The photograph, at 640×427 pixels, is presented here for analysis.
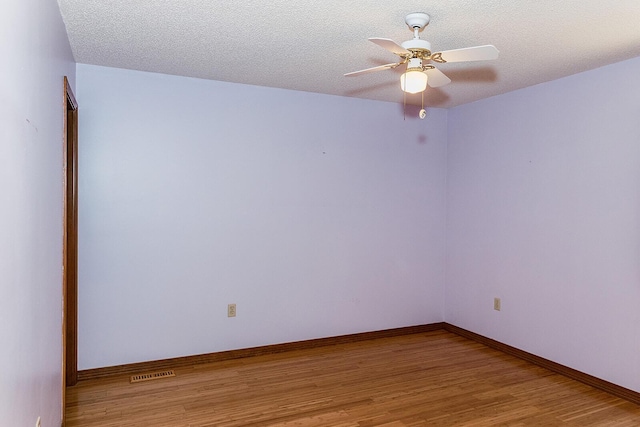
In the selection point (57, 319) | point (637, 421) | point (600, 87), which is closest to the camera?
point (57, 319)

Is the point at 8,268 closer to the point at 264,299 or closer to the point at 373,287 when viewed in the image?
the point at 264,299

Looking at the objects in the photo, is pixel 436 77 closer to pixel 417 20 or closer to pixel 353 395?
pixel 417 20

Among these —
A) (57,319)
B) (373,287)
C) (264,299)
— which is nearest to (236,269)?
(264,299)

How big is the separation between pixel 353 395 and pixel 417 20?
2.43 meters

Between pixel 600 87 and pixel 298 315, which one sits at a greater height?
pixel 600 87

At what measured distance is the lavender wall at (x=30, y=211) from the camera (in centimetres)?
137

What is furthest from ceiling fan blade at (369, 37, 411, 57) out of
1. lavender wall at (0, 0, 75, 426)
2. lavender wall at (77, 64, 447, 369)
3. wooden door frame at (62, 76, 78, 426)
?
wooden door frame at (62, 76, 78, 426)

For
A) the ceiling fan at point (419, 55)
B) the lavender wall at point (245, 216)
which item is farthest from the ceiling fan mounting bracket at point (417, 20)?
the lavender wall at point (245, 216)

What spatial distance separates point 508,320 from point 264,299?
220 cm

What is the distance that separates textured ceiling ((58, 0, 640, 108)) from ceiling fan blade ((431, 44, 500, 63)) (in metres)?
0.23

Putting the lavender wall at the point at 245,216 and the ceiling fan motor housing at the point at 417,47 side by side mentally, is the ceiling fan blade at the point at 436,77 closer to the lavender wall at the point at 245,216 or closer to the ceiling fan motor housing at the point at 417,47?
the ceiling fan motor housing at the point at 417,47

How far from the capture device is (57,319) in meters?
2.42

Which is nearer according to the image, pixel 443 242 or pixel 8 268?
pixel 8 268

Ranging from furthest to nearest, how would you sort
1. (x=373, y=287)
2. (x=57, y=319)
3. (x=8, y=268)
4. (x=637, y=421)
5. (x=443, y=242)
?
1. (x=443, y=242)
2. (x=373, y=287)
3. (x=637, y=421)
4. (x=57, y=319)
5. (x=8, y=268)
